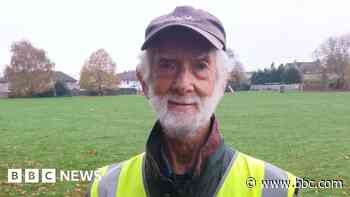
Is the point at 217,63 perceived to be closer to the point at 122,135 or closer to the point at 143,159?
the point at 143,159

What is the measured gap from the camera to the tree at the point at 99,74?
95812 millimetres

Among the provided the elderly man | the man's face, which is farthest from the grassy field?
the man's face

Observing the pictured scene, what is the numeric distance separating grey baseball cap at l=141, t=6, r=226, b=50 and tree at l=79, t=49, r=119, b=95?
94.9 metres

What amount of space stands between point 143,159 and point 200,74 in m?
0.50

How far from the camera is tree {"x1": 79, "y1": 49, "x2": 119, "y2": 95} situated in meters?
95.8

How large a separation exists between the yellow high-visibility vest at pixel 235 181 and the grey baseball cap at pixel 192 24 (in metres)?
0.54

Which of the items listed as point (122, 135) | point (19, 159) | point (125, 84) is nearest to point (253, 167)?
point (19, 159)

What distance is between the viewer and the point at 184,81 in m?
1.91

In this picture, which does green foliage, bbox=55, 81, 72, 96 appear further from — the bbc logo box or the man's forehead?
the man's forehead

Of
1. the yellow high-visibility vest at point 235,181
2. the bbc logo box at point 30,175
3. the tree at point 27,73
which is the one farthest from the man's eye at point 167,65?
the tree at point 27,73

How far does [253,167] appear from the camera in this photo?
80.4 inches

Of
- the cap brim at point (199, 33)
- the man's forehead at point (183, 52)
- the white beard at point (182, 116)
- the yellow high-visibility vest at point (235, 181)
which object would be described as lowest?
the yellow high-visibility vest at point (235, 181)

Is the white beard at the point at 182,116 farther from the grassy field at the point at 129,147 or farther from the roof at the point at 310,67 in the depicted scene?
the roof at the point at 310,67

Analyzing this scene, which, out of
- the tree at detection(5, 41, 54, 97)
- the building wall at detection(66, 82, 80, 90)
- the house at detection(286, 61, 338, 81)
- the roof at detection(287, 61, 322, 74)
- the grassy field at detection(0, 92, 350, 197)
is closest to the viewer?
the grassy field at detection(0, 92, 350, 197)
